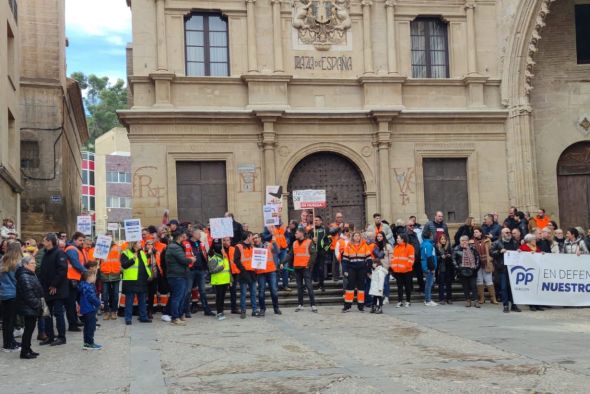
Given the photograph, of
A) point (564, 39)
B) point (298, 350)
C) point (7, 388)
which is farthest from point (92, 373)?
point (564, 39)

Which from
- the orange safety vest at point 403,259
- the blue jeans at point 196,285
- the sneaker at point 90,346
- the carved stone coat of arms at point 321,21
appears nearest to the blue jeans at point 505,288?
the orange safety vest at point 403,259

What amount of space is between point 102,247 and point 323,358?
6430mm

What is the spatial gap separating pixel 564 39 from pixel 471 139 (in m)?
4.86

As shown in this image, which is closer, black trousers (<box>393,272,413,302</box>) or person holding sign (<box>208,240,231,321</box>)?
person holding sign (<box>208,240,231,321</box>)

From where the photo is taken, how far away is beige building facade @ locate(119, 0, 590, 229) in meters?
21.6

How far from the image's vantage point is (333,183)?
22719 mm

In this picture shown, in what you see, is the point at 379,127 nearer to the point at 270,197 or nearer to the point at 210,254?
the point at 270,197

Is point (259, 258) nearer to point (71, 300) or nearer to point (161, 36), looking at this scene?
point (71, 300)

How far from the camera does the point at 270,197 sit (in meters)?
19.8

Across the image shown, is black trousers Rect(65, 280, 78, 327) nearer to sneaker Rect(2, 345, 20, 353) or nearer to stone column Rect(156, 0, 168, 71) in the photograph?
sneaker Rect(2, 345, 20, 353)

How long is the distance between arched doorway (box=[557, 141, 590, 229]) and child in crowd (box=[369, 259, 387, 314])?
1014 centimetres

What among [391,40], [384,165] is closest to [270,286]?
[384,165]

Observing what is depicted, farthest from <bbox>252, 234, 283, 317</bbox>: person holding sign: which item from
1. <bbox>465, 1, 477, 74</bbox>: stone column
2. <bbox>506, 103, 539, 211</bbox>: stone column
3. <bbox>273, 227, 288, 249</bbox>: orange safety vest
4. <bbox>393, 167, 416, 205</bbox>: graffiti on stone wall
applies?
<bbox>465, 1, 477, 74</bbox>: stone column

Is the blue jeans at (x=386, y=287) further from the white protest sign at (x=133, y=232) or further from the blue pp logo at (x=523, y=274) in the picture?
the white protest sign at (x=133, y=232)
